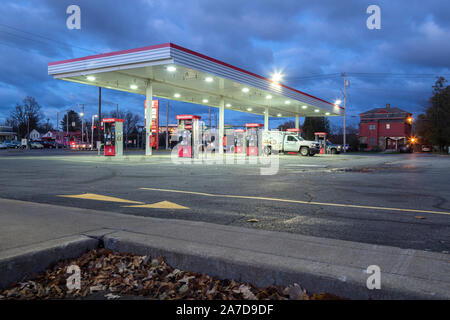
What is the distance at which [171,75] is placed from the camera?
87.6 feet

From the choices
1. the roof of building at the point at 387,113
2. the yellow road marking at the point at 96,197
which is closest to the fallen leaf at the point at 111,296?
the yellow road marking at the point at 96,197

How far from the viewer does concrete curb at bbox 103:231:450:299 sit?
94.7 inches

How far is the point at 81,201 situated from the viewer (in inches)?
276

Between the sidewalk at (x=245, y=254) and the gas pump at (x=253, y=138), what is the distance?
32.0 metres

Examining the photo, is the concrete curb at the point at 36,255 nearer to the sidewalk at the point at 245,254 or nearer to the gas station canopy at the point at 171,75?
the sidewalk at the point at 245,254

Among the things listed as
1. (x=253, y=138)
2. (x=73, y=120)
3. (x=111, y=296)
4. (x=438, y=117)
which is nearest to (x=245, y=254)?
(x=111, y=296)

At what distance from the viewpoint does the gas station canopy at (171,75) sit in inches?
893

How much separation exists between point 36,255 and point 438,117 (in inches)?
2843

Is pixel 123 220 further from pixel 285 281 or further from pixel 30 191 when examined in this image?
pixel 30 191

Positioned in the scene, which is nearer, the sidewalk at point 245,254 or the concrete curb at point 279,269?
the concrete curb at point 279,269

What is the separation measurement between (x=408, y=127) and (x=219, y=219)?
9222 centimetres

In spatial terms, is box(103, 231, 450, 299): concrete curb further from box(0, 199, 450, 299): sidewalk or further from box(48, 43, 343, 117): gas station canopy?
box(48, 43, 343, 117): gas station canopy

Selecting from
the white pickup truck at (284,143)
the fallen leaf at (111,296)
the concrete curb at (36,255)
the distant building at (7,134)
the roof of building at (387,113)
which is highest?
the roof of building at (387,113)
